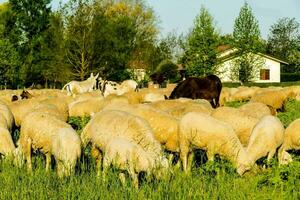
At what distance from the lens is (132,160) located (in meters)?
8.63

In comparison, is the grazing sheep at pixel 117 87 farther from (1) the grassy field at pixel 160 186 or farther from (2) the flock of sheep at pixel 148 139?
(1) the grassy field at pixel 160 186

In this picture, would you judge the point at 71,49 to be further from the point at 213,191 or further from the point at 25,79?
the point at 213,191

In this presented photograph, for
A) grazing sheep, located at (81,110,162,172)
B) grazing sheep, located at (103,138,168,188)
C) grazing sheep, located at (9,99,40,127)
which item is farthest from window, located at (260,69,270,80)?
grazing sheep, located at (103,138,168,188)

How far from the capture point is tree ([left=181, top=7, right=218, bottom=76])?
54.5m

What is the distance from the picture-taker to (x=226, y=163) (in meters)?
10.2

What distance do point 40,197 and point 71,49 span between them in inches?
1730

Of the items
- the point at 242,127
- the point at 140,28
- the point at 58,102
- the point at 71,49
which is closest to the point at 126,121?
the point at 242,127

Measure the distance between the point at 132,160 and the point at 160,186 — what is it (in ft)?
2.99

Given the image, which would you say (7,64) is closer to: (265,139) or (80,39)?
(80,39)

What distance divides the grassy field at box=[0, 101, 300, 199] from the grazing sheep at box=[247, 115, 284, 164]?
4.74ft

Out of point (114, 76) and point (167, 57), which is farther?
point (167, 57)

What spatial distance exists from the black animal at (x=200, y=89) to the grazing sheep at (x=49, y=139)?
42.5 feet

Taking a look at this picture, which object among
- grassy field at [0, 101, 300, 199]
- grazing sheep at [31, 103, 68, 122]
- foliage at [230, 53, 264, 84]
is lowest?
grassy field at [0, 101, 300, 199]

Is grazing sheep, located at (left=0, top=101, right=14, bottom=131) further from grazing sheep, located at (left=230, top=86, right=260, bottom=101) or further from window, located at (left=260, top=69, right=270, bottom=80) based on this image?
window, located at (left=260, top=69, right=270, bottom=80)
